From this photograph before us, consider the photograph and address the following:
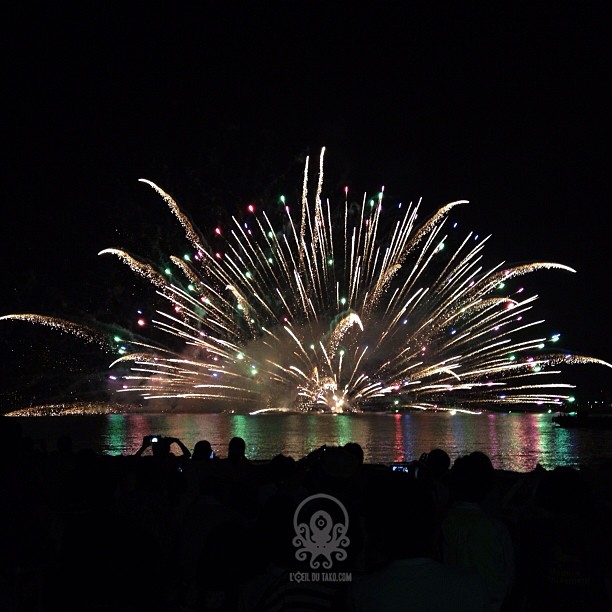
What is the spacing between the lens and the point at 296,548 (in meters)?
5.10

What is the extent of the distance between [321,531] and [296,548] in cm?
49

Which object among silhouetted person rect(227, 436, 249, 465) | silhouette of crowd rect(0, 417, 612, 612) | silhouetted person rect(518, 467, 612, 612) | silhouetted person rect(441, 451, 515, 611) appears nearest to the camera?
silhouette of crowd rect(0, 417, 612, 612)

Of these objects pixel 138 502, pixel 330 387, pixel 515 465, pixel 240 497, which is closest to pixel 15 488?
pixel 138 502

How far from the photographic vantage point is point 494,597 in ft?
17.0

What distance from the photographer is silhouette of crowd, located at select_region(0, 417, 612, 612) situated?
3.70 metres

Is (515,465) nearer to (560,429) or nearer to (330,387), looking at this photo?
(330,387)

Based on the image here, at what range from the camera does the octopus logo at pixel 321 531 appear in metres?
5.29

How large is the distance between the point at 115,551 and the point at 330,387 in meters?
84.5

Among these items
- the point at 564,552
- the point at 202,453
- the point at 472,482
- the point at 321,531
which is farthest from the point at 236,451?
the point at 564,552

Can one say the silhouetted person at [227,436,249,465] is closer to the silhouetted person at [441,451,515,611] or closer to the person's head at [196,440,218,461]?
the person's head at [196,440,218,461]

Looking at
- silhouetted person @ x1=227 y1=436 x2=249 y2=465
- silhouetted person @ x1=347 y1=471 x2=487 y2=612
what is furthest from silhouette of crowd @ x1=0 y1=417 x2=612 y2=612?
silhouetted person @ x1=227 y1=436 x2=249 y2=465

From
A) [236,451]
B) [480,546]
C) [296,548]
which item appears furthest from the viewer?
[236,451]

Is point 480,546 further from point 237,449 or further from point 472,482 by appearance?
point 237,449

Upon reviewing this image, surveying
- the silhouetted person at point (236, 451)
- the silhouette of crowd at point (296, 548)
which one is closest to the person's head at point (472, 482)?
the silhouette of crowd at point (296, 548)
